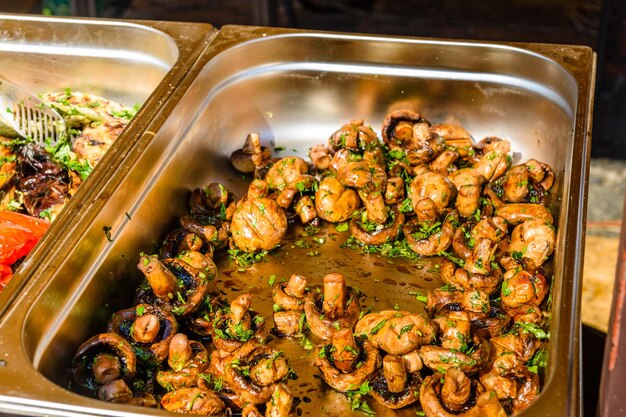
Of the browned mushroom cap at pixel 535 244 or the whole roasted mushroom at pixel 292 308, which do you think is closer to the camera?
the whole roasted mushroom at pixel 292 308

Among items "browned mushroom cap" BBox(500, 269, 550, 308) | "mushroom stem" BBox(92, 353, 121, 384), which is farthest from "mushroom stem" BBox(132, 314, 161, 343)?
"browned mushroom cap" BBox(500, 269, 550, 308)

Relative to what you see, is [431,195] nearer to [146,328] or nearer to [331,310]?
[331,310]

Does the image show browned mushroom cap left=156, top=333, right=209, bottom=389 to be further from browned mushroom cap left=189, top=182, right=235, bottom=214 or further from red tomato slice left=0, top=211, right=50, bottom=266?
browned mushroom cap left=189, top=182, right=235, bottom=214

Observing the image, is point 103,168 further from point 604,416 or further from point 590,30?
point 590,30

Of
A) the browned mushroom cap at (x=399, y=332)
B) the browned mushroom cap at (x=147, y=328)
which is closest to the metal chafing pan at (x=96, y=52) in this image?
the browned mushroom cap at (x=147, y=328)

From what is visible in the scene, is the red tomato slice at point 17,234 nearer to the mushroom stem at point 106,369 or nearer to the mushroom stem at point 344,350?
the mushroom stem at point 106,369

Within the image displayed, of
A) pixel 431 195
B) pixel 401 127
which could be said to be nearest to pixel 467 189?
pixel 431 195
